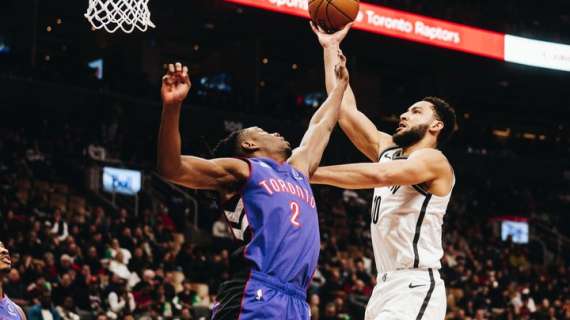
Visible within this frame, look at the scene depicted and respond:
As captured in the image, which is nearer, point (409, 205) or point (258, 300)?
point (258, 300)

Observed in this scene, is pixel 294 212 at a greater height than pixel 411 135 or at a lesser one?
lesser

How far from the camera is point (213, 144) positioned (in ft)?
70.9

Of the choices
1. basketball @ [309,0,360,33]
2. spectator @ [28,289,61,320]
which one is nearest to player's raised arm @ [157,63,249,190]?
basketball @ [309,0,360,33]

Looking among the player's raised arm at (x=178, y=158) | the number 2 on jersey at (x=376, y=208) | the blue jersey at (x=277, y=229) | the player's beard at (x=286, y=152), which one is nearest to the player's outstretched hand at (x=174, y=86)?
the player's raised arm at (x=178, y=158)

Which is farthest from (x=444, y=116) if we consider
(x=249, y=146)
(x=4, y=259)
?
(x=4, y=259)

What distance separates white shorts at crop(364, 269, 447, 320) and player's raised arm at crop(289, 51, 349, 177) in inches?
34.9

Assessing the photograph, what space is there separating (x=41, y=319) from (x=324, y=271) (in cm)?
633

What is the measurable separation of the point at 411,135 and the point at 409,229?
1.89ft

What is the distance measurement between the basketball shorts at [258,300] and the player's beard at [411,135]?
1532 millimetres

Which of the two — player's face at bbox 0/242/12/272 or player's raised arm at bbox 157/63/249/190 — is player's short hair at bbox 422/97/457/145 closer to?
player's raised arm at bbox 157/63/249/190

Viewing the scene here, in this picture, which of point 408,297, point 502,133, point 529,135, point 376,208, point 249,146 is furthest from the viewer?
point 529,135

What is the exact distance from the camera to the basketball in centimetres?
530

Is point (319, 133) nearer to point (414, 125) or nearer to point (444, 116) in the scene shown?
point (414, 125)

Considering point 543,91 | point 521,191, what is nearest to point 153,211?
point 521,191
